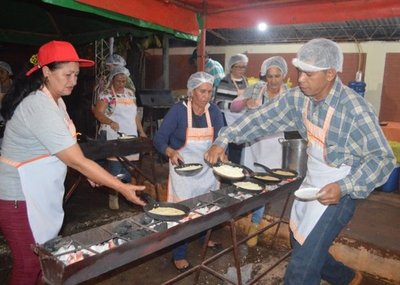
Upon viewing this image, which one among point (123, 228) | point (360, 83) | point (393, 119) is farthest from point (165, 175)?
point (393, 119)

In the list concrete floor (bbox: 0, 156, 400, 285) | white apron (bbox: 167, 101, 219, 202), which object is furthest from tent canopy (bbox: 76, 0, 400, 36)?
concrete floor (bbox: 0, 156, 400, 285)

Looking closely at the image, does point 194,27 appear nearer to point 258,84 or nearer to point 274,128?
point 258,84

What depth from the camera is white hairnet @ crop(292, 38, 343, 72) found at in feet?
7.10

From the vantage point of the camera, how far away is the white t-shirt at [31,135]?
2025 mm

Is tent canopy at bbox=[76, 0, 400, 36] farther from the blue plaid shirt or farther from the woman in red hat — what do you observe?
the blue plaid shirt

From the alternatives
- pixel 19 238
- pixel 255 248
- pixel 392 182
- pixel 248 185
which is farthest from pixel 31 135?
pixel 392 182

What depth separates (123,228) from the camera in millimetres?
2090

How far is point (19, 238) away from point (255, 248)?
9.15 feet

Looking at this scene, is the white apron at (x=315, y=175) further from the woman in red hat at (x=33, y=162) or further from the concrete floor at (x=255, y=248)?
the concrete floor at (x=255, y=248)

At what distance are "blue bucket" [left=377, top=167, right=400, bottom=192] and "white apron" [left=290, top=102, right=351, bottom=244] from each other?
376 centimetres

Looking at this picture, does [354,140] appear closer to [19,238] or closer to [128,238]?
[128,238]

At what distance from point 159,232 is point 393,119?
8875 millimetres

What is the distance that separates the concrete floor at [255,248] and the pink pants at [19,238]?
3.81 feet

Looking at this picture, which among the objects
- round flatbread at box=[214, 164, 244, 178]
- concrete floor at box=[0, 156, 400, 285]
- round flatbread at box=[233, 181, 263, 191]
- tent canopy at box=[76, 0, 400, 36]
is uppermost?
tent canopy at box=[76, 0, 400, 36]
